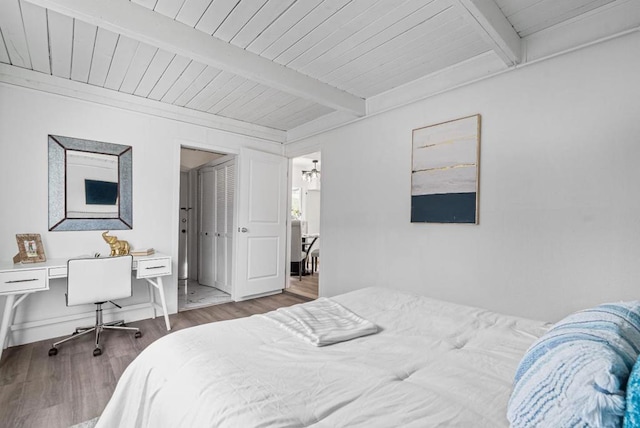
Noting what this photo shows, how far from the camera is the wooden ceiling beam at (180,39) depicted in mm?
1763

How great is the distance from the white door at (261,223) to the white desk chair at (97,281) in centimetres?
151

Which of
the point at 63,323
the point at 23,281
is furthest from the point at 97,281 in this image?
the point at 63,323

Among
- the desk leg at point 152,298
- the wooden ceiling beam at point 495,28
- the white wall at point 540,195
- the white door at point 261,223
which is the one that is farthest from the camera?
the white door at point 261,223

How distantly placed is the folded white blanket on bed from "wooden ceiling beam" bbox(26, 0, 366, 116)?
6.09 ft

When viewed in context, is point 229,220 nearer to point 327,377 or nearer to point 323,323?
point 323,323

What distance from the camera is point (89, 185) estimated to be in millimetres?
3070

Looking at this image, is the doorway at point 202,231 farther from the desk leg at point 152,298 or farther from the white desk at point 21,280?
the white desk at point 21,280

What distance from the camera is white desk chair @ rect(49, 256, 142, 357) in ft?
8.11

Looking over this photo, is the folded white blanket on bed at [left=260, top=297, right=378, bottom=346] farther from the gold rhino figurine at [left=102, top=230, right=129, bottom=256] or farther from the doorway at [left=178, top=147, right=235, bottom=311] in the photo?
the doorway at [left=178, top=147, right=235, bottom=311]

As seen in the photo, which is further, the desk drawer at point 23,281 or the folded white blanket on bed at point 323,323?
the desk drawer at point 23,281

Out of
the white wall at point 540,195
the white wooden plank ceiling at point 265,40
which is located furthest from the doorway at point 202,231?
the white wall at point 540,195

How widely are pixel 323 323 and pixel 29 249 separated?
9.33 ft

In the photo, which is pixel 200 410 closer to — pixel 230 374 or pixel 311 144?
pixel 230 374

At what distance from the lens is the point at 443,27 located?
2078mm
